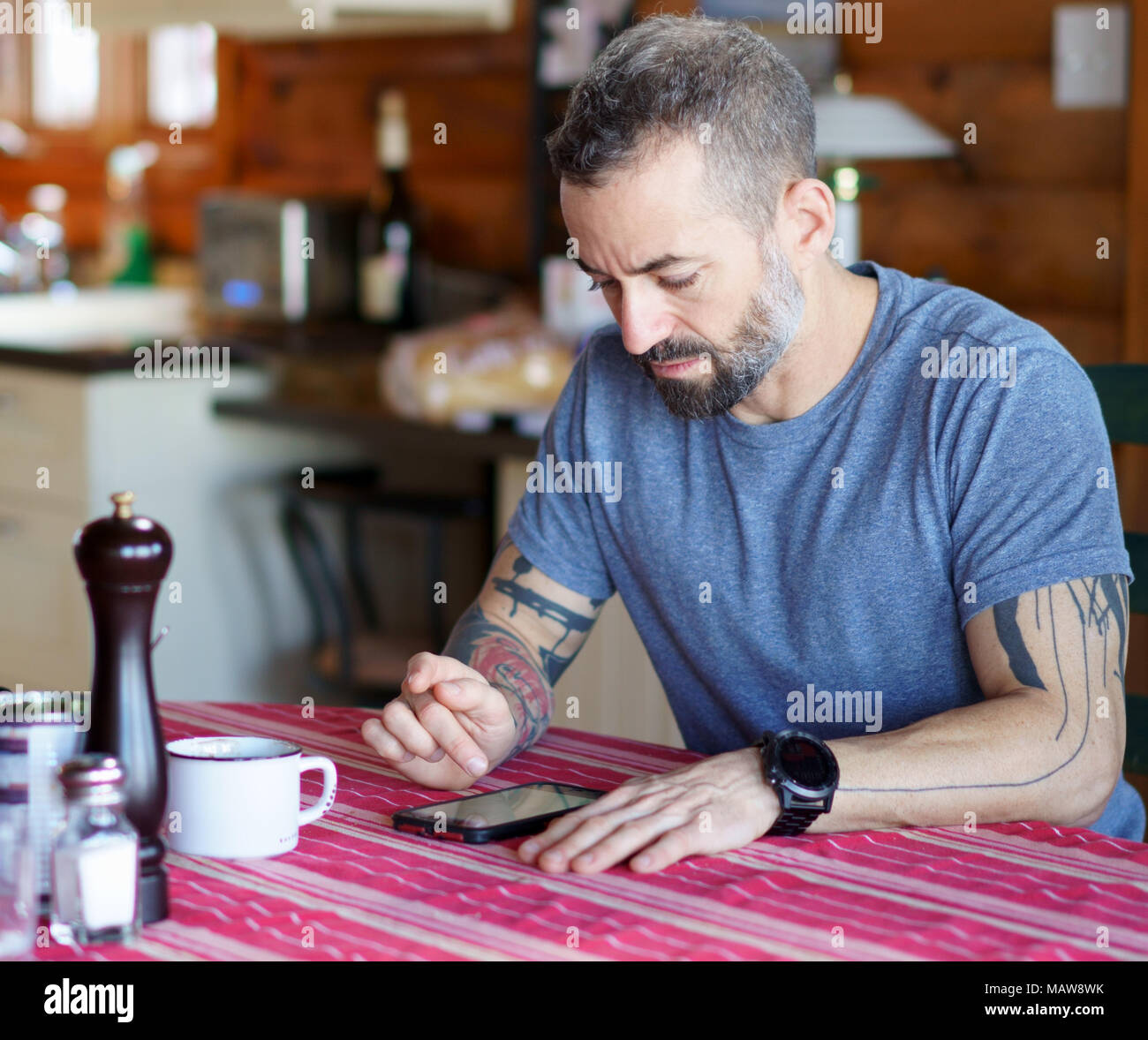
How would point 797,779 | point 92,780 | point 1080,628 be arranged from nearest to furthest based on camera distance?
point 92,780 → point 797,779 → point 1080,628

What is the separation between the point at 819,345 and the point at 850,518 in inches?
6.1

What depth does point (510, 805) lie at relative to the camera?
1.09 m

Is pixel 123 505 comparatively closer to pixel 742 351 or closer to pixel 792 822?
pixel 792 822

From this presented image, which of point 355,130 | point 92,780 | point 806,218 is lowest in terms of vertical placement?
point 92,780

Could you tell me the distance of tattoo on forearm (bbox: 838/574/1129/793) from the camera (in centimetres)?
116

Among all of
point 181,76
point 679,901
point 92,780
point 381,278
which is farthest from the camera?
point 181,76

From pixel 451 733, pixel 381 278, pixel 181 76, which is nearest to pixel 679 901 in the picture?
pixel 451 733

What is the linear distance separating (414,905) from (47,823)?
209mm

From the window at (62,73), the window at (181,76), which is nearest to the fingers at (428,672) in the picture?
the window at (181,76)

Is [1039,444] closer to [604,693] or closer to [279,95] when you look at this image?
[604,693]

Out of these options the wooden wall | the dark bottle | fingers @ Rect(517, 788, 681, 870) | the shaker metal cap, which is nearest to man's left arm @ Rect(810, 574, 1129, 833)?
fingers @ Rect(517, 788, 681, 870)

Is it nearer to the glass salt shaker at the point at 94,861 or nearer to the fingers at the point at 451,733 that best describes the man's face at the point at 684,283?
the fingers at the point at 451,733

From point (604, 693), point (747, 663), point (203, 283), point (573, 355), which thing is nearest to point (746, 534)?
point (747, 663)

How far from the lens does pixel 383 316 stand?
3312 mm
